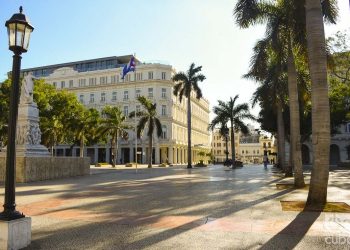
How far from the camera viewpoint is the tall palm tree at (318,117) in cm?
965

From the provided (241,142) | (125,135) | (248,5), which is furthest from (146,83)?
(241,142)

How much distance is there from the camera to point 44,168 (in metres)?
20.2

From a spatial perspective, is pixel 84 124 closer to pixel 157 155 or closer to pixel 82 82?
pixel 157 155

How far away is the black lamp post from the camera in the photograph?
18.5 ft

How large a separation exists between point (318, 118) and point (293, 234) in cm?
437

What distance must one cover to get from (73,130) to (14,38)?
44.2m

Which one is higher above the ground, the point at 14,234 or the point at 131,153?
the point at 131,153

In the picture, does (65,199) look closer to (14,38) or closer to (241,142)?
(14,38)

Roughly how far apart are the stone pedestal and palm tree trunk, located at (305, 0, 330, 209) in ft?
23.7

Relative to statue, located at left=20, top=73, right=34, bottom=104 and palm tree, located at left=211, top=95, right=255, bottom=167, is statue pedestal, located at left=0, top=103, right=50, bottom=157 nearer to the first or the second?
statue, located at left=20, top=73, right=34, bottom=104

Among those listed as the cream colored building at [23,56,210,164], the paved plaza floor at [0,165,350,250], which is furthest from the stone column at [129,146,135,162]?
the paved plaza floor at [0,165,350,250]

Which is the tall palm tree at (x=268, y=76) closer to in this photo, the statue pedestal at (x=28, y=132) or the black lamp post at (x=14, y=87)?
the statue pedestal at (x=28, y=132)

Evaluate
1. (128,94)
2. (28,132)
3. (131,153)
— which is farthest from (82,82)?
(28,132)

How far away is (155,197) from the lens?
12000mm
